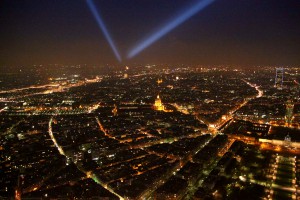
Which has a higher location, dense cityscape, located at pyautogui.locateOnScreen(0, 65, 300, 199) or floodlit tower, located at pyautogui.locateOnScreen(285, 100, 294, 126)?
dense cityscape, located at pyautogui.locateOnScreen(0, 65, 300, 199)

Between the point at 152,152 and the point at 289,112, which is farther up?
the point at 152,152

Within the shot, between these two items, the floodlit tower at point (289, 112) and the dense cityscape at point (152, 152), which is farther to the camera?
the floodlit tower at point (289, 112)

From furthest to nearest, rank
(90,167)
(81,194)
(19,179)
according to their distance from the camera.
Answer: (90,167) → (19,179) → (81,194)

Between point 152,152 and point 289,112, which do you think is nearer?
point 152,152

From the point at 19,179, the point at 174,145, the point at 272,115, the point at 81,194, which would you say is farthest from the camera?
the point at 272,115

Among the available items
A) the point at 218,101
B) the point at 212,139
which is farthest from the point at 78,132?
the point at 218,101

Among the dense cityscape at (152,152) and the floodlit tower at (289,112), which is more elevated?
the dense cityscape at (152,152)

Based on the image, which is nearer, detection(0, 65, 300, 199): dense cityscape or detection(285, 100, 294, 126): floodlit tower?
detection(0, 65, 300, 199): dense cityscape

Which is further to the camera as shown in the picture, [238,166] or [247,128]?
[247,128]

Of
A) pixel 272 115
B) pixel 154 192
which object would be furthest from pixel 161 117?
pixel 154 192

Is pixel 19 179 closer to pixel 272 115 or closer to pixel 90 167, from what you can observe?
pixel 90 167
